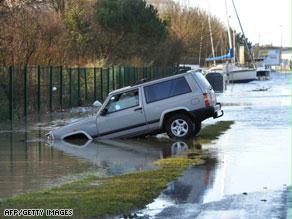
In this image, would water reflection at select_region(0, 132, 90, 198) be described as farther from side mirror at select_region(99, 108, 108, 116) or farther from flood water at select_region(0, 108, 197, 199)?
side mirror at select_region(99, 108, 108, 116)

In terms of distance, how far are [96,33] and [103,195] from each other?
41323 mm

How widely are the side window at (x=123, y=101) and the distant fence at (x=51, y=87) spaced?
713cm

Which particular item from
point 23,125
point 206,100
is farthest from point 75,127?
point 23,125

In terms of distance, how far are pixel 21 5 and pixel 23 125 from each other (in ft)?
16.8

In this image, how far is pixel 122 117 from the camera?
1838cm

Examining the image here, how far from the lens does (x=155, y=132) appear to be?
18.6m

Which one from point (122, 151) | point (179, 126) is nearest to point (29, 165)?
point (122, 151)

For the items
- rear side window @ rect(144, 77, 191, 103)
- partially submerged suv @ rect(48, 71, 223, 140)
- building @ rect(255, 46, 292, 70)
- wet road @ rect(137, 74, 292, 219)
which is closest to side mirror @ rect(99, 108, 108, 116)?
partially submerged suv @ rect(48, 71, 223, 140)

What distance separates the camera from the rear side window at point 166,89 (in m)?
18.5

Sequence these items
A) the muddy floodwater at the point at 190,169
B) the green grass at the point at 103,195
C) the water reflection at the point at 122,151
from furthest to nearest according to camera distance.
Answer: the water reflection at the point at 122,151 → the muddy floodwater at the point at 190,169 → the green grass at the point at 103,195

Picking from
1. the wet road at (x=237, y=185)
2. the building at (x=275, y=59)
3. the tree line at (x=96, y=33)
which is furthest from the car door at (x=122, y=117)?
the building at (x=275, y=59)

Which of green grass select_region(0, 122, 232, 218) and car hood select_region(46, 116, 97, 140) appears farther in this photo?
car hood select_region(46, 116, 97, 140)

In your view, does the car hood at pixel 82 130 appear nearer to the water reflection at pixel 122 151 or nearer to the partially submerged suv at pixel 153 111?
the partially submerged suv at pixel 153 111

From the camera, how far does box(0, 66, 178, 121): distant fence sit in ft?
84.9
